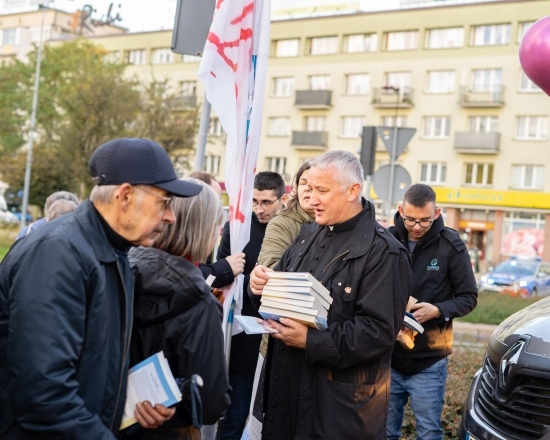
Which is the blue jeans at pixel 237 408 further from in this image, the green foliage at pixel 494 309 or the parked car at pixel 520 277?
the parked car at pixel 520 277

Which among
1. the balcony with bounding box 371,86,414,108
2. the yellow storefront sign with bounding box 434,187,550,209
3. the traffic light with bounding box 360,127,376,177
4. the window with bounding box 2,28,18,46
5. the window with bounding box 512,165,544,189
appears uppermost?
the window with bounding box 2,28,18,46

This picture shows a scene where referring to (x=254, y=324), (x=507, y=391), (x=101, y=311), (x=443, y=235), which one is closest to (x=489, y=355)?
(x=507, y=391)

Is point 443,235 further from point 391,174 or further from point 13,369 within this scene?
point 391,174

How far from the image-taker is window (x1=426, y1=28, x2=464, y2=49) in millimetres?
47603

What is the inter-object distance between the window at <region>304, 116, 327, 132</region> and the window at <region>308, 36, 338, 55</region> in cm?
449

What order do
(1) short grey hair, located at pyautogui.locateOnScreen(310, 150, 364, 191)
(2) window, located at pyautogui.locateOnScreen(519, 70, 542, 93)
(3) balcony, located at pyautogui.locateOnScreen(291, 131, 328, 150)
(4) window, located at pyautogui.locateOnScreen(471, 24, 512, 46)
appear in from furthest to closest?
(3) balcony, located at pyautogui.locateOnScreen(291, 131, 328, 150)
(4) window, located at pyautogui.locateOnScreen(471, 24, 512, 46)
(2) window, located at pyautogui.locateOnScreen(519, 70, 542, 93)
(1) short grey hair, located at pyautogui.locateOnScreen(310, 150, 364, 191)

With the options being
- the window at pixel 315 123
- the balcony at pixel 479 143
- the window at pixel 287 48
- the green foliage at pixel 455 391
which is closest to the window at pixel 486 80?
the balcony at pixel 479 143

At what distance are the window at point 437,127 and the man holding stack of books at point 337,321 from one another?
45303mm

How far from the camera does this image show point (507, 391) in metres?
4.08

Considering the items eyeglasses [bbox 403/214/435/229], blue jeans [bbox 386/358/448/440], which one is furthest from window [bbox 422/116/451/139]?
blue jeans [bbox 386/358/448/440]

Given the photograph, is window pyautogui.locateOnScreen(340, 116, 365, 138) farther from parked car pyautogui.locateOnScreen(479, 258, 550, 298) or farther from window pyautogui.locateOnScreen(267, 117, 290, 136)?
parked car pyautogui.locateOnScreen(479, 258, 550, 298)

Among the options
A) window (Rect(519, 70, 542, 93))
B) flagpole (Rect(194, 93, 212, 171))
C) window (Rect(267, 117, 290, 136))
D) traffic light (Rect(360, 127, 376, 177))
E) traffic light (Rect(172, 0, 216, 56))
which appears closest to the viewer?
traffic light (Rect(172, 0, 216, 56))

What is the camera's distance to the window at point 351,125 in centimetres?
5044

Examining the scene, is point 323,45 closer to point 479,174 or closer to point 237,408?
point 479,174
